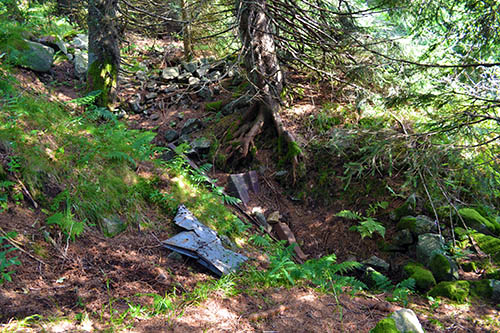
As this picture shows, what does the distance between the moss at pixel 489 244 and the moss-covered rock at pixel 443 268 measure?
643mm

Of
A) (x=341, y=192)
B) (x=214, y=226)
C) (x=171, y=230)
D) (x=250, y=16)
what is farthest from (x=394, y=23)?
(x=171, y=230)

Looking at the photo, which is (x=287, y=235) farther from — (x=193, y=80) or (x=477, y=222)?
(x=193, y=80)

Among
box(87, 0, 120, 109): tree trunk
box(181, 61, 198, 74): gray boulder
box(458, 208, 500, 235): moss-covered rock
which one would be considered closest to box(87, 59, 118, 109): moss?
box(87, 0, 120, 109): tree trunk

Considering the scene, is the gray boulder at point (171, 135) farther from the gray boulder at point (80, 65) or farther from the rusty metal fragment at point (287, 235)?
the rusty metal fragment at point (287, 235)

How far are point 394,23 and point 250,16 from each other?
3636mm

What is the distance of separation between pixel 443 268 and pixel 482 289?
0.51m

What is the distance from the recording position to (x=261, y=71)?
7.43m

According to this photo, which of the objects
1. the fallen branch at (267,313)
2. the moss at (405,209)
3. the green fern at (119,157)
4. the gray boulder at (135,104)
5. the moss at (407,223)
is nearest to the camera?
the fallen branch at (267,313)

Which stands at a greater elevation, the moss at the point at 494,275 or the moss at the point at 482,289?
the moss at the point at 494,275

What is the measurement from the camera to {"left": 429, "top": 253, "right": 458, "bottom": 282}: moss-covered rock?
15.3ft

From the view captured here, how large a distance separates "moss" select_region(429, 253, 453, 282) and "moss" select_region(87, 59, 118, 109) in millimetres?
8122

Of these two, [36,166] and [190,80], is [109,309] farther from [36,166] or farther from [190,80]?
[190,80]

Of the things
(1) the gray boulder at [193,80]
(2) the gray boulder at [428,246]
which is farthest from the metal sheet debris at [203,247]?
(1) the gray boulder at [193,80]

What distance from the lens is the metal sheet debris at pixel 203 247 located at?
3.82m
